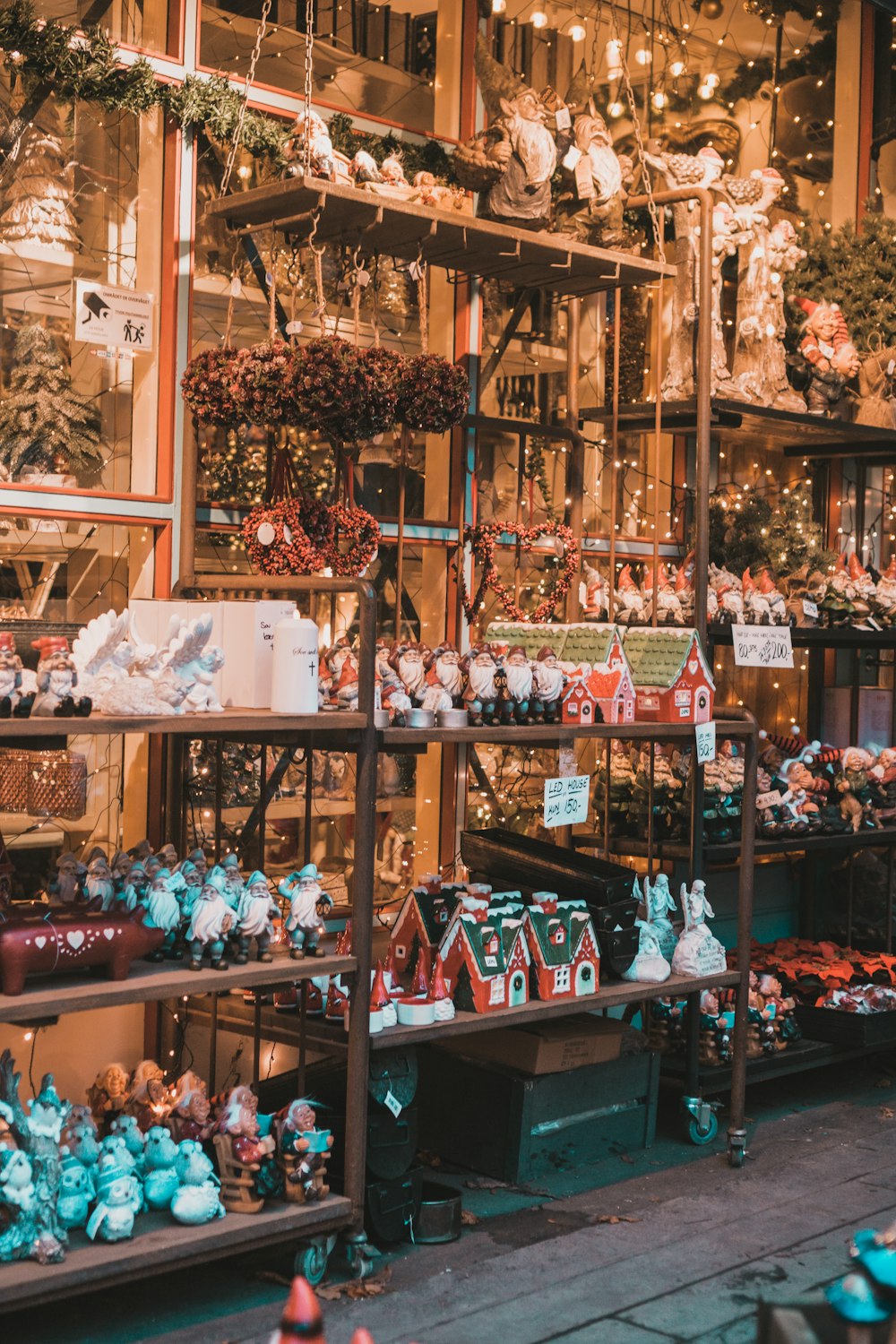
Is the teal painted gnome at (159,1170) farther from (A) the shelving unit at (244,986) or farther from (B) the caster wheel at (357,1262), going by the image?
(B) the caster wheel at (357,1262)

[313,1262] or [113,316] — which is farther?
[113,316]

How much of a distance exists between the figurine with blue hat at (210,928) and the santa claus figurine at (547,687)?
1.10 metres

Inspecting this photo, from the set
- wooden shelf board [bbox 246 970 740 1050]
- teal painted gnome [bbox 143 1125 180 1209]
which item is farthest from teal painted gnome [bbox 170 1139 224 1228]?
wooden shelf board [bbox 246 970 740 1050]

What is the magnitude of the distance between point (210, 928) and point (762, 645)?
2.38 m

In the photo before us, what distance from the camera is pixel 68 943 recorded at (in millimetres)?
3111

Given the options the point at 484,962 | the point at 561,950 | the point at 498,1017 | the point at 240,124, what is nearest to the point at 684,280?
the point at 240,124

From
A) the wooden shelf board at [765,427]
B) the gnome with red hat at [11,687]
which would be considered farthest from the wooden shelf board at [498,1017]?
the wooden shelf board at [765,427]

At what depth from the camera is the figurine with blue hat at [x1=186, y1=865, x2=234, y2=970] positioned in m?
3.33

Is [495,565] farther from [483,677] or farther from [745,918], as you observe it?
[745,918]

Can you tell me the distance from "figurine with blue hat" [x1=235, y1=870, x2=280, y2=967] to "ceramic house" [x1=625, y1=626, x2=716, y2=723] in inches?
59.3

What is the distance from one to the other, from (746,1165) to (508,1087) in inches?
31.2

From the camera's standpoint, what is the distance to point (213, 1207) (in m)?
3.28

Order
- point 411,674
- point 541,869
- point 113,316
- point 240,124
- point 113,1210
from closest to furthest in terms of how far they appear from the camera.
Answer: point 113,1210 → point 411,674 → point 113,316 → point 240,124 → point 541,869

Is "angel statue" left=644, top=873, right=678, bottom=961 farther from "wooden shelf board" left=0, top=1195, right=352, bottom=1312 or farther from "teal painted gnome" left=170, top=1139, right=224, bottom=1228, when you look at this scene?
"teal painted gnome" left=170, top=1139, right=224, bottom=1228
